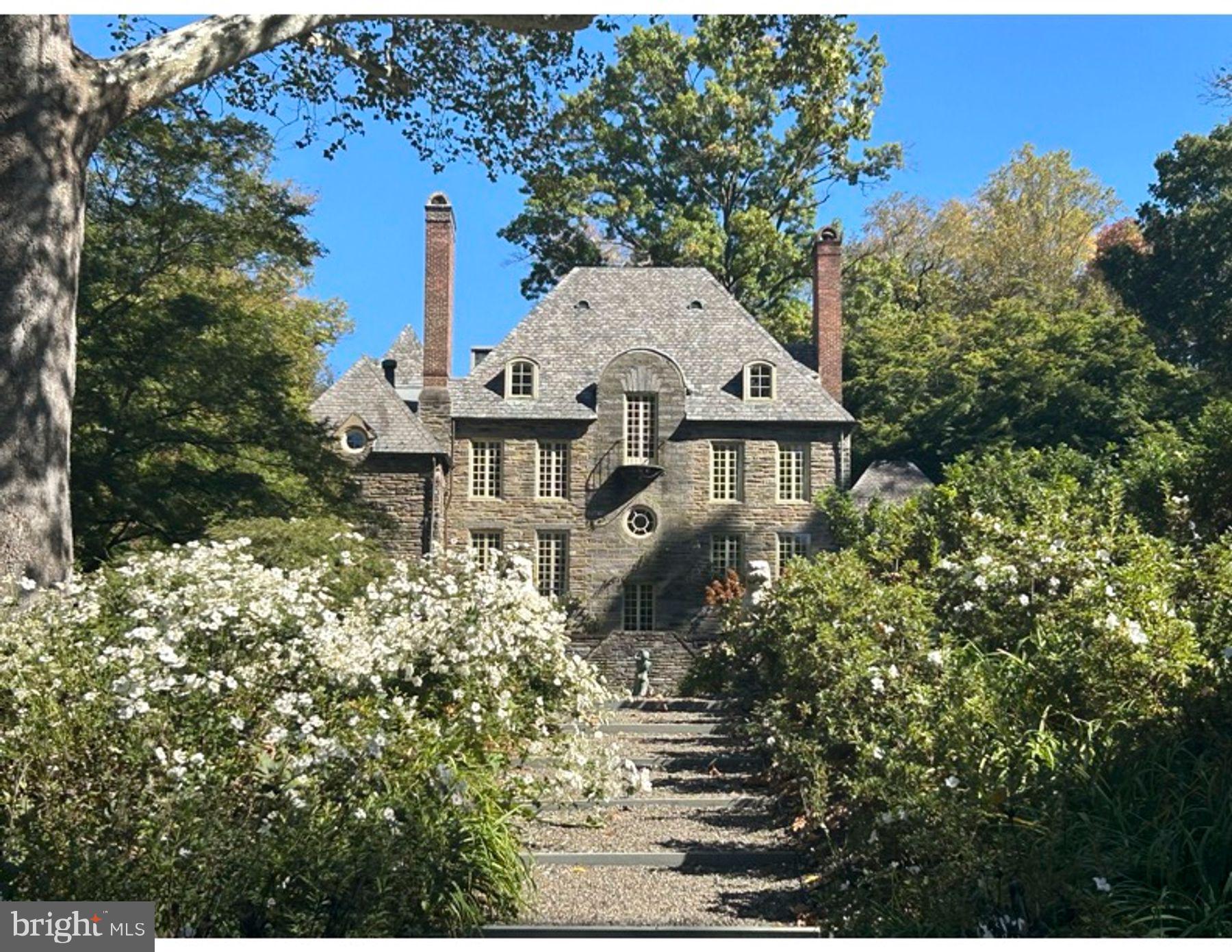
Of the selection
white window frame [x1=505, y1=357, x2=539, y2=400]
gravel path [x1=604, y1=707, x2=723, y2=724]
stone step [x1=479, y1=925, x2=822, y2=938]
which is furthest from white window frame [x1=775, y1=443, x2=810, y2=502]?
stone step [x1=479, y1=925, x2=822, y2=938]

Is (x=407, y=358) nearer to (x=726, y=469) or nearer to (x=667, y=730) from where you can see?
(x=726, y=469)

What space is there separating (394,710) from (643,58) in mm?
30783

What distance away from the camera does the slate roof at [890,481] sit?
3098cm

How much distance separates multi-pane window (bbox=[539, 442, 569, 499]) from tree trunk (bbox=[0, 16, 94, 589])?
21025mm

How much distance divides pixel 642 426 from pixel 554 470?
2.40 metres

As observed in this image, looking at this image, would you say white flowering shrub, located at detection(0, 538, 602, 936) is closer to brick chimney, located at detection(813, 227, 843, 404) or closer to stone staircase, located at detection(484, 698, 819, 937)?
stone staircase, located at detection(484, 698, 819, 937)

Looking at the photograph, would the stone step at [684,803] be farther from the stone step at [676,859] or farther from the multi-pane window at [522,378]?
the multi-pane window at [522,378]

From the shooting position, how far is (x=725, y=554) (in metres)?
29.6

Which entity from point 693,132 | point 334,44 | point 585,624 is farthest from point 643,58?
point 334,44

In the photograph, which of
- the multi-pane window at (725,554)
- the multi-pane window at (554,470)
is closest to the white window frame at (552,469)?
the multi-pane window at (554,470)

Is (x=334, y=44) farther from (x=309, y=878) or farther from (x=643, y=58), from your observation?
(x=643, y=58)

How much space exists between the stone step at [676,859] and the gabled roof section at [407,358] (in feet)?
83.1

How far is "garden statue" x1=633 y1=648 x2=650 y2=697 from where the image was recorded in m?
20.2

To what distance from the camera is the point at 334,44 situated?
12.3 m
